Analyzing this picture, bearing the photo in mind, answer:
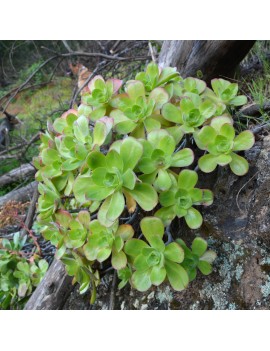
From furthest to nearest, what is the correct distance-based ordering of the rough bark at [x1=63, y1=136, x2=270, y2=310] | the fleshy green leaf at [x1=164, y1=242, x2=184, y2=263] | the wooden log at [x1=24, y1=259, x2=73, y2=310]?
1. the wooden log at [x1=24, y1=259, x2=73, y2=310]
2. the rough bark at [x1=63, y1=136, x2=270, y2=310]
3. the fleshy green leaf at [x1=164, y1=242, x2=184, y2=263]

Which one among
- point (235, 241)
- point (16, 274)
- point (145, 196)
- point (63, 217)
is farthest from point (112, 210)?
point (16, 274)

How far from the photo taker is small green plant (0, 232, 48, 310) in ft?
4.68

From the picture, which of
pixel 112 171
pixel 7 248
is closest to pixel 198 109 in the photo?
pixel 112 171

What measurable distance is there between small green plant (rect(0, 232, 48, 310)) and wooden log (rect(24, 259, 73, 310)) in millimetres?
200

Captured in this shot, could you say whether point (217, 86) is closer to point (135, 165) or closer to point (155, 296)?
point (135, 165)

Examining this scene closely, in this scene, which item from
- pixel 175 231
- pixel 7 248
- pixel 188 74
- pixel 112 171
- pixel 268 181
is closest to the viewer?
pixel 112 171

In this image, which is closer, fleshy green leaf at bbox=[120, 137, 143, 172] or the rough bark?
fleshy green leaf at bbox=[120, 137, 143, 172]

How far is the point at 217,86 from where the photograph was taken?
1014 millimetres

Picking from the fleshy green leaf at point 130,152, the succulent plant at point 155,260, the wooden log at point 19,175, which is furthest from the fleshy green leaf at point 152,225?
the wooden log at point 19,175

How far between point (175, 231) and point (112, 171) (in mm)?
316

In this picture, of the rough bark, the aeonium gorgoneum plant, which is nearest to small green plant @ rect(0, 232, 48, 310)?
the aeonium gorgoneum plant

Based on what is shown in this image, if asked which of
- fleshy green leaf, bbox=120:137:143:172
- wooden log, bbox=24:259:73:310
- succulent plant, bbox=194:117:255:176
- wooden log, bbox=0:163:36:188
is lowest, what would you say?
wooden log, bbox=0:163:36:188

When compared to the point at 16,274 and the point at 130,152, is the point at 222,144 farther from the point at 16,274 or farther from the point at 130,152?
the point at 16,274

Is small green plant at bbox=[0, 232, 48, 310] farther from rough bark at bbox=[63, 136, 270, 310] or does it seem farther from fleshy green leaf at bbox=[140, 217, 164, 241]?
fleshy green leaf at bbox=[140, 217, 164, 241]
